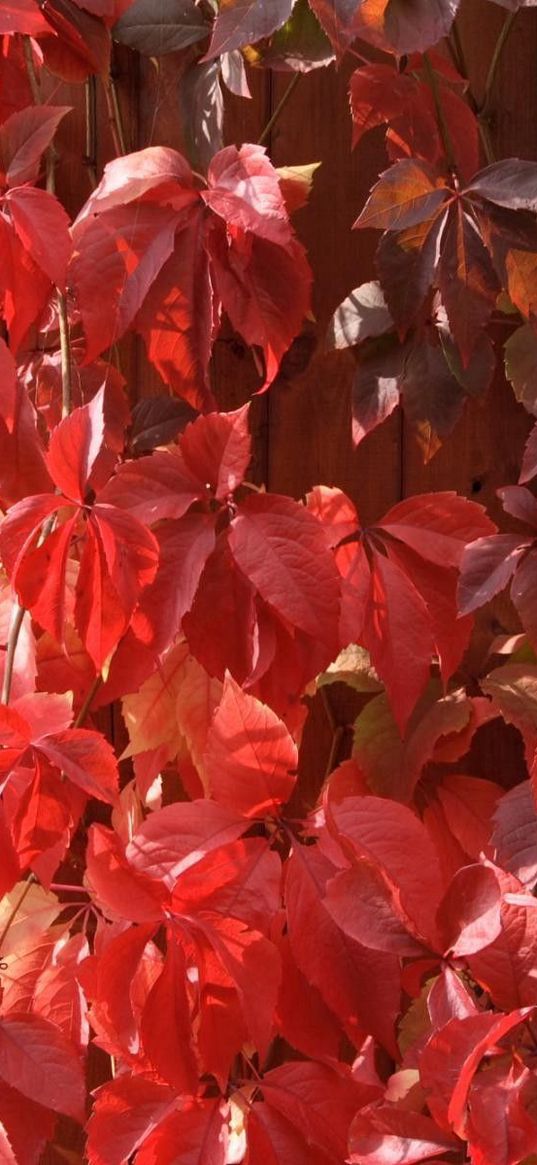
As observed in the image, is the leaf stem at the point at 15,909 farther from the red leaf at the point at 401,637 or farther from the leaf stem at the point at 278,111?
the leaf stem at the point at 278,111

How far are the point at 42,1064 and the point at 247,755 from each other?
0.74 feet

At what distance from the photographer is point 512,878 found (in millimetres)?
694

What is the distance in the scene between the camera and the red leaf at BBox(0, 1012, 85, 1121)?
2.60 feet

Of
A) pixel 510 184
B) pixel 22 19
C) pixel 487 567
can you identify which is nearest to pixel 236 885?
pixel 487 567

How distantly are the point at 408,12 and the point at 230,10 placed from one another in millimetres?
114

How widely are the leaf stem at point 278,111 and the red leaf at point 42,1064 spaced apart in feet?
2.16

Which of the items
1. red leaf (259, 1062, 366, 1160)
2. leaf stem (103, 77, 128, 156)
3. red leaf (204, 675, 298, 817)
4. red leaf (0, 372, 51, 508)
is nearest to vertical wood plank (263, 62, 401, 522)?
leaf stem (103, 77, 128, 156)

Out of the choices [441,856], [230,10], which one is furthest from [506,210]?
[441,856]

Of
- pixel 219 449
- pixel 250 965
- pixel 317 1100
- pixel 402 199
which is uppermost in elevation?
pixel 402 199

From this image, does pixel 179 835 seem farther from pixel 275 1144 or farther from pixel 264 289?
pixel 264 289

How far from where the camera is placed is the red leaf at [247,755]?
2.57 feet

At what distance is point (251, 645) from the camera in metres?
0.86

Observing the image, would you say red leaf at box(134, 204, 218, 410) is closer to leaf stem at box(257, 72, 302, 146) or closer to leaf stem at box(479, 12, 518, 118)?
leaf stem at box(257, 72, 302, 146)

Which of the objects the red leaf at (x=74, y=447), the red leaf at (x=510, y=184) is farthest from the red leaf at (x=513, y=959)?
the red leaf at (x=510, y=184)
